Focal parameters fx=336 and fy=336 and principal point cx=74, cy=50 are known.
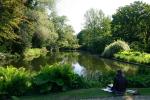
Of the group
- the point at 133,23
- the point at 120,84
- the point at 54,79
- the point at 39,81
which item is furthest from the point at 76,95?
the point at 133,23

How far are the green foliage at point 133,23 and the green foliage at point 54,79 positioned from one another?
50.2 meters

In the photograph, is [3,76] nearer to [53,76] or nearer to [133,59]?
[53,76]

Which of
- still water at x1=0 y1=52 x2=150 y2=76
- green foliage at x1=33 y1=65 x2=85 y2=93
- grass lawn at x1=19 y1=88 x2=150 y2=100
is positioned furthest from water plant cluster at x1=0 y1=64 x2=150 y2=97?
still water at x1=0 y1=52 x2=150 y2=76

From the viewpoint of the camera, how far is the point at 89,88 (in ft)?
49.3

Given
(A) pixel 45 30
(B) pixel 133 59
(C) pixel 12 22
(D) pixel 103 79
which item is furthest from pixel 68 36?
(D) pixel 103 79

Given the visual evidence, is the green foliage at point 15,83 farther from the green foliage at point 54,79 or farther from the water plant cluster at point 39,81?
the green foliage at point 54,79

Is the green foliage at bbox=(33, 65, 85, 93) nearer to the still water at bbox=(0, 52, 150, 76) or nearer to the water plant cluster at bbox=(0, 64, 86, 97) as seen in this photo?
the water plant cluster at bbox=(0, 64, 86, 97)

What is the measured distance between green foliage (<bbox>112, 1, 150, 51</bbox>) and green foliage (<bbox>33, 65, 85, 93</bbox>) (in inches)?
1975

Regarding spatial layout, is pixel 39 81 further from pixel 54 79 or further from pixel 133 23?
pixel 133 23

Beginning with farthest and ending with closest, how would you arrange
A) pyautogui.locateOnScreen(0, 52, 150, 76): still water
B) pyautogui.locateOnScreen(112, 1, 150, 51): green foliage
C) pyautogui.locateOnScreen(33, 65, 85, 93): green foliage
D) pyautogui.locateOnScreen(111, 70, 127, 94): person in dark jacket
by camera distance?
A: pyautogui.locateOnScreen(112, 1, 150, 51): green foliage → pyautogui.locateOnScreen(0, 52, 150, 76): still water → pyautogui.locateOnScreen(33, 65, 85, 93): green foliage → pyautogui.locateOnScreen(111, 70, 127, 94): person in dark jacket

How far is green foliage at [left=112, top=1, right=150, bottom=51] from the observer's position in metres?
66.9

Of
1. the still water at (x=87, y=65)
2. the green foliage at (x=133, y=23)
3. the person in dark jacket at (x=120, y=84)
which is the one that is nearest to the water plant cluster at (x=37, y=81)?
the person in dark jacket at (x=120, y=84)

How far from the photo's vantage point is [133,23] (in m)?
69.6

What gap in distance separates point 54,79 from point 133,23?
57425 millimetres
